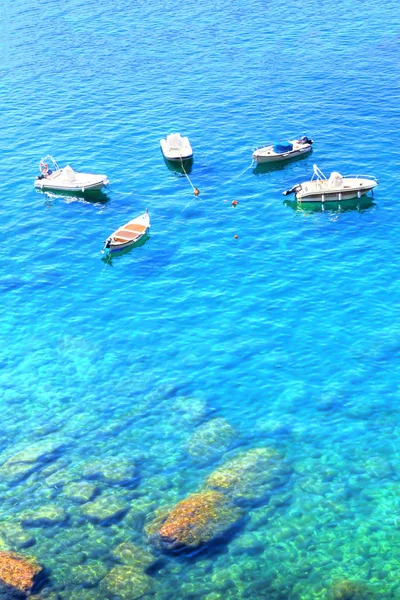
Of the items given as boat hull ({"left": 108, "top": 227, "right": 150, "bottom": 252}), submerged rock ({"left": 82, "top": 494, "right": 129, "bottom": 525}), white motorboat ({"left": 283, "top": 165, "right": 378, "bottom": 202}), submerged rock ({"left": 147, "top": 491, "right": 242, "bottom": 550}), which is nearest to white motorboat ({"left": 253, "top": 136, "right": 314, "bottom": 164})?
A: white motorboat ({"left": 283, "top": 165, "right": 378, "bottom": 202})

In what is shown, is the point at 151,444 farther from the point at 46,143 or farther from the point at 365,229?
the point at 46,143

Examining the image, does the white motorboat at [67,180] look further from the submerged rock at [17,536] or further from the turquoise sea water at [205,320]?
the submerged rock at [17,536]

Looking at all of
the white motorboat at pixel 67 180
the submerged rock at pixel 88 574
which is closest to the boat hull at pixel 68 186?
the white motorboat at pixel 67 180

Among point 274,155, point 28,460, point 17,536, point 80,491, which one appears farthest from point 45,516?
point 274,155

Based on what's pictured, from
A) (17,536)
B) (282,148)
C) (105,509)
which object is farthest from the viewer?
(282,148)

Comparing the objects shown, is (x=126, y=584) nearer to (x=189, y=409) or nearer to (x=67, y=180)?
(x=189, y=409)
